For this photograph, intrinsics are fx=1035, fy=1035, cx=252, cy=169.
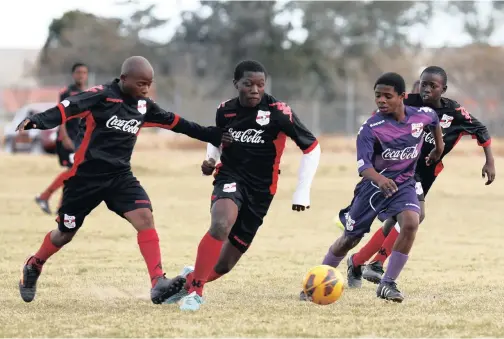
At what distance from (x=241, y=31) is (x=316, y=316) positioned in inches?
1700

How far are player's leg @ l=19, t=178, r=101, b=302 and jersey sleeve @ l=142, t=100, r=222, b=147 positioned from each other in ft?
2.28

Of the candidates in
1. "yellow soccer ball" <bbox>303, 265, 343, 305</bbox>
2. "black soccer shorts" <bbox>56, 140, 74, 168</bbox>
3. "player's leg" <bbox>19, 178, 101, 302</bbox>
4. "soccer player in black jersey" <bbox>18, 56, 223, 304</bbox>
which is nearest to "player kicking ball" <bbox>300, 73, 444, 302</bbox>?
"yellow soccer ball" <bbox>303, 265, 343, 305</bbox>

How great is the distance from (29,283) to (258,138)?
2141mm

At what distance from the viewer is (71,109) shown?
779cm

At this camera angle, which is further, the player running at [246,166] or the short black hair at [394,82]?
the short black hair at [394,82]

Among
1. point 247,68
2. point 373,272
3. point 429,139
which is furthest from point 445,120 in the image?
point 247,68

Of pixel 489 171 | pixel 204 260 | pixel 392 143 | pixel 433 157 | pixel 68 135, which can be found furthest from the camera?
pixel 68 135

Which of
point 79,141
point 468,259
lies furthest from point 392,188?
point 468,259

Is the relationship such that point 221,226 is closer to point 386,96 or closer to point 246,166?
point 246,166

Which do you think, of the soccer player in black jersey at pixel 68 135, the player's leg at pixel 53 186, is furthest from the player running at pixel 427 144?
the player's leg at pixel 53 186

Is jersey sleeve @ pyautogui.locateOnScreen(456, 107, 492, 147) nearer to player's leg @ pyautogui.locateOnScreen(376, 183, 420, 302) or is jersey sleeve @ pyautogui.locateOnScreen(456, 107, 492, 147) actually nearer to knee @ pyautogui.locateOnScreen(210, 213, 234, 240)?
player's leg @ pyautogui.locateOnScreen(376, 183, 420, 302)

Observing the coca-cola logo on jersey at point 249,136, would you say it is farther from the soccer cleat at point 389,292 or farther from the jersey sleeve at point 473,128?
the jersey sleeve at point 473,128

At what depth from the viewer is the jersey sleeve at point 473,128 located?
983cm

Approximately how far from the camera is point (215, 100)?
40.8m
